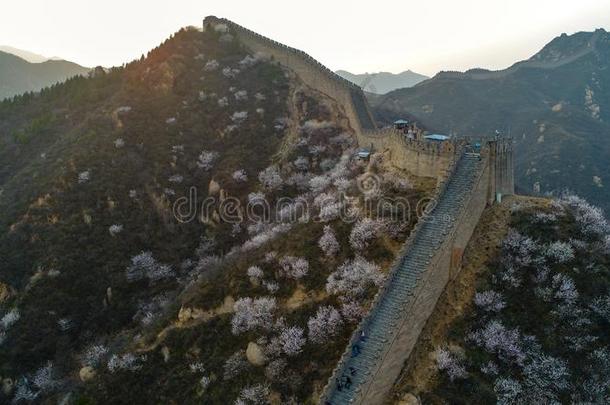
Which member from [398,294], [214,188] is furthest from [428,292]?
[214,188]

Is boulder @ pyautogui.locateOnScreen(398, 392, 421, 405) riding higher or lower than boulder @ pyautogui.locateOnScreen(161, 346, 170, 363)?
higher

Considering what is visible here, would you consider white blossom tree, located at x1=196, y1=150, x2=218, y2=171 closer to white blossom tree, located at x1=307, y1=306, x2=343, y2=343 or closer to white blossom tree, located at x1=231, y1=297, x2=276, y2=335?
white blossom tree, located at x1=231, y1=297, x2=276, y2=335

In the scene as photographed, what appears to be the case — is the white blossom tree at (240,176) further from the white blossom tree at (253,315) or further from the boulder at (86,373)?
the boulder at (86,373)

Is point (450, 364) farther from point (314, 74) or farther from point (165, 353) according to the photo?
point (314, 74)

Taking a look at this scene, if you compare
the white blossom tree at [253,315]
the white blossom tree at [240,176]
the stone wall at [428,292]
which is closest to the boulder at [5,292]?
the white blossom tree at [240,176]

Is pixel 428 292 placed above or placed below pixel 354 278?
above

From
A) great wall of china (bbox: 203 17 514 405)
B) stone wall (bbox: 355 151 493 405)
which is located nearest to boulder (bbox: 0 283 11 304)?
great wall of china (bbox: 203 17 514 405)
